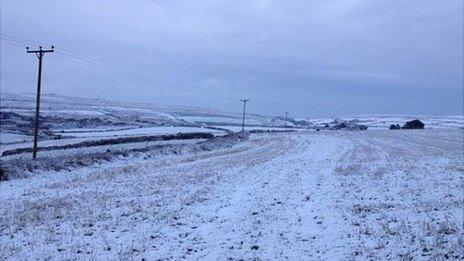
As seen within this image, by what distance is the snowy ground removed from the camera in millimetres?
11305

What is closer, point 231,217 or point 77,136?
point 231,217

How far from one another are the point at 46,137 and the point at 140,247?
71167 millimetres

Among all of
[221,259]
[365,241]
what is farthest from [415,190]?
[221,259]

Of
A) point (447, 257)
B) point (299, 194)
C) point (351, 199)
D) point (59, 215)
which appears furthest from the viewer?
point (299, 194)

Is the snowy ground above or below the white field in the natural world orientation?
above

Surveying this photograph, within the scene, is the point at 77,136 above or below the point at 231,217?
below

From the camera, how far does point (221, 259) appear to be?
35.1 feet

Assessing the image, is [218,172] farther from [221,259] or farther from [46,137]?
[46,137]

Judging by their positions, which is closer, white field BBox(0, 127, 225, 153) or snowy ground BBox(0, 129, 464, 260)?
snowy ground BBox(0, 129, 464, 260)

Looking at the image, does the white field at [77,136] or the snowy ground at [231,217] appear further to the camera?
the white field at [77,136]

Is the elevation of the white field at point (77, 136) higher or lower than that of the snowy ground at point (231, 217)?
lower

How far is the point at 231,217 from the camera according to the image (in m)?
15.2

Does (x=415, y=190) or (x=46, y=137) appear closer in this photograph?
(x=415, y=190)

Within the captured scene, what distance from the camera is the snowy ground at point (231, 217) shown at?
37.1 ft
